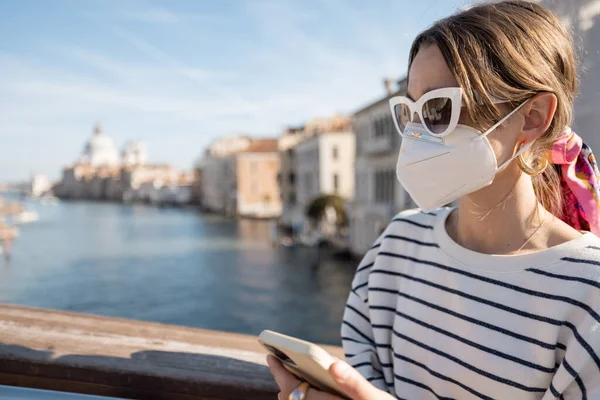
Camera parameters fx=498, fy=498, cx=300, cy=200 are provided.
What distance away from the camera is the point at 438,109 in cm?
50

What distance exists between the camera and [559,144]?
21.0 inches

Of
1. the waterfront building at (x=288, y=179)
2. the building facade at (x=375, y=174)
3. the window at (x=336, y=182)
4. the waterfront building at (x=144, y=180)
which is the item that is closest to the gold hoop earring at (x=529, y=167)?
the building facade at (x=375, y=174)

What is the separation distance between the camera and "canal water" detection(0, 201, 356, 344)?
9.05 metres

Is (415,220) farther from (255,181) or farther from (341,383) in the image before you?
(255,181)

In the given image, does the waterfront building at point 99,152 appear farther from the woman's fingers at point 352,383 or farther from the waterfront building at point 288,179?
the woman's fingers at point 352,383

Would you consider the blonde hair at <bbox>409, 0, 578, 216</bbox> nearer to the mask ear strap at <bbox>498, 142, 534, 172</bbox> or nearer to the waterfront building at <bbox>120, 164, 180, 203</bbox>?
the mask ear strap at <bbox>498, 142, 534, 172</bbox>

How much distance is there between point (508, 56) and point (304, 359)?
33 cm

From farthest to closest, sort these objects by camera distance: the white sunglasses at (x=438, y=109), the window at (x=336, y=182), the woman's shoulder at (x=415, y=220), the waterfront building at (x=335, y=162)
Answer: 1. the window at (x=336, y=182)
2. the waterfront building at (x=335, y=162)
3. the woman's shoulder at (x=415, y=220)
4. the white sunglasses at (x=438, y=109)

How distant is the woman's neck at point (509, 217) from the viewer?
51cm

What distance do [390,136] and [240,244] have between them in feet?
32.0

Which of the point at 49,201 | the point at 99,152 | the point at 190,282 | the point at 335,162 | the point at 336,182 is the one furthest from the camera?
the point at 99,152

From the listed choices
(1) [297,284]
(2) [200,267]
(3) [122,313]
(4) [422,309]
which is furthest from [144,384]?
(2) [200,267]

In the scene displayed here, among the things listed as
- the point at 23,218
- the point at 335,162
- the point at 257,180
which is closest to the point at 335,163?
the point at 335,162

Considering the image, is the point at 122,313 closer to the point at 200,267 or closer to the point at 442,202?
the point at 200,267
